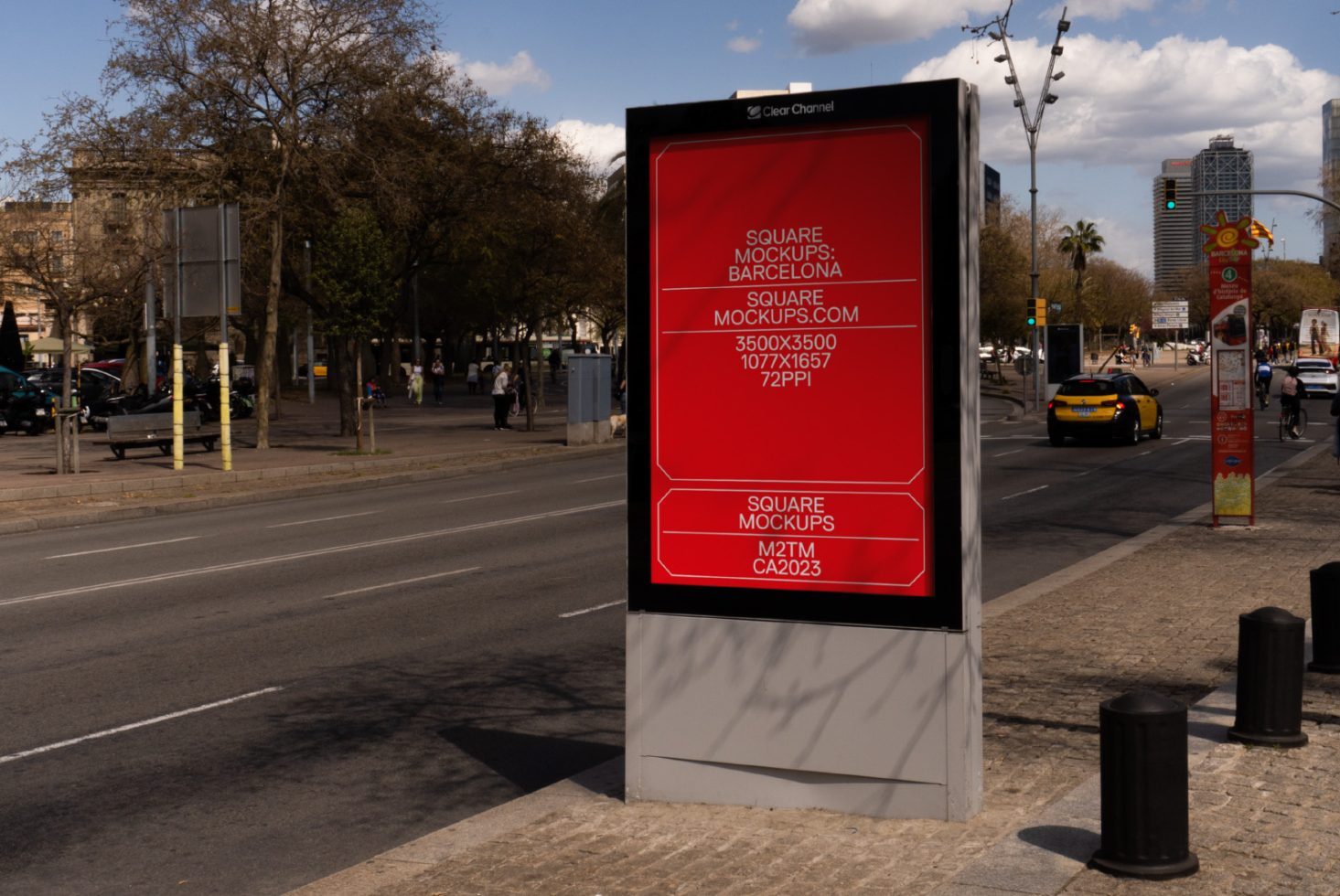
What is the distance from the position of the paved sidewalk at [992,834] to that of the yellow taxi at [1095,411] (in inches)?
962

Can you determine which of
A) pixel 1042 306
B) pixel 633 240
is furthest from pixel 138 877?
pixel 1042 306

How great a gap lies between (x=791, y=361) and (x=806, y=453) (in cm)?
38

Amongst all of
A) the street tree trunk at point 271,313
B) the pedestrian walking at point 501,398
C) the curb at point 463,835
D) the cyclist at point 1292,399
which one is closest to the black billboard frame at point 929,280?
the curb at point 463,835

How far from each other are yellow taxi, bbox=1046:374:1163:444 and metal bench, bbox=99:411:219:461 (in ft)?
59.2

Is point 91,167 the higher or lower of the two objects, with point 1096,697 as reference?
higher

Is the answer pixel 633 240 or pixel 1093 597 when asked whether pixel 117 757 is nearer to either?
pixel 633 240

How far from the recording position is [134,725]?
26.5ft

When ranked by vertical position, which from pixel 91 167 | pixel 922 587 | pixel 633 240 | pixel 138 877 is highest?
pixel 91 167

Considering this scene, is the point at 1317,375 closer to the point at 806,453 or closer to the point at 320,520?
the point at 320,520

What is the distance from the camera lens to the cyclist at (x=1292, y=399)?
34.1 meters

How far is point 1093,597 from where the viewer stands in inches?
457

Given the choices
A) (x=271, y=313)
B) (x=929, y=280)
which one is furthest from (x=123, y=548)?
(x=271, y=313)

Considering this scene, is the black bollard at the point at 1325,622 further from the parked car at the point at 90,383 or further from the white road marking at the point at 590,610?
the parked car at the point at 90,383

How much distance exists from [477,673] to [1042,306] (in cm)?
4272
